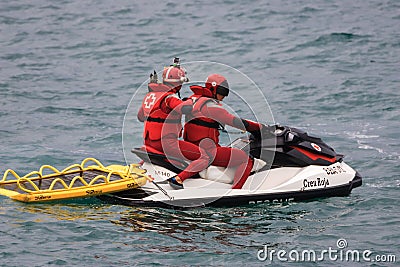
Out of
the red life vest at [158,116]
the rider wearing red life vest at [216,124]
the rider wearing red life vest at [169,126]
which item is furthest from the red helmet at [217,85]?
the red life vest at [158,116]

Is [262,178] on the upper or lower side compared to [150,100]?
lower

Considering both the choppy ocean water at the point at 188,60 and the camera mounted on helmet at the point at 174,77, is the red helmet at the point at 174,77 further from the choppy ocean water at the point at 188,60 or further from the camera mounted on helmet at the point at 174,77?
the choppy ocean water at the point at 188,60

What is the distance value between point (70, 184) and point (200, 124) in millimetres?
1844

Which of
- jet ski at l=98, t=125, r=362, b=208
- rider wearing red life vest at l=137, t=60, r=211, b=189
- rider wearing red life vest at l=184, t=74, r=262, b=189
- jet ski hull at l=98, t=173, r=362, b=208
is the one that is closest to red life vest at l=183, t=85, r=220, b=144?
rider wearing red life vest at l=184, t=74, r=262, b=189

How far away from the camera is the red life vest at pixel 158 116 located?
10.7 meters

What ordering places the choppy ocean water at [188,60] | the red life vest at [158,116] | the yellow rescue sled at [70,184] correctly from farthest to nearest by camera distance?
the red life vest at [158,116]
the yellow rescue sled at [70,184]
the choppy ocean water at [188,60]

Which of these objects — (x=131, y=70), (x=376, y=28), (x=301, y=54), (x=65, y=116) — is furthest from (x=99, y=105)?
(x=376, y=28)

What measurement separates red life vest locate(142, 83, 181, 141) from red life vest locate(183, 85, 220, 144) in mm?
161

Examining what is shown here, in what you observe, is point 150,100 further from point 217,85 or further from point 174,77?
point 217,85

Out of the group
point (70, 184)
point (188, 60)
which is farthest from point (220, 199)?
point (188, 60)

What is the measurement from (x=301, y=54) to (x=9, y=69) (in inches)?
270

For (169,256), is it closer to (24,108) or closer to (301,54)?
(24,108)

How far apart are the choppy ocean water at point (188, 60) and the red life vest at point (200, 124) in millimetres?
960

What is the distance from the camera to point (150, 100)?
35.1 feet
